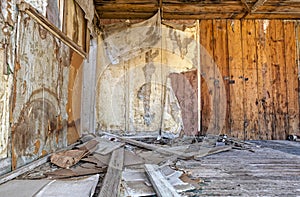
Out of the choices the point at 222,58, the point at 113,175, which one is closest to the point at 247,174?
the point at 113,175

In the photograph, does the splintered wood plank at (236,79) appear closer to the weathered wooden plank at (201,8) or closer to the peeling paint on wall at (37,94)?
the weathered wooden plank at (201,8)

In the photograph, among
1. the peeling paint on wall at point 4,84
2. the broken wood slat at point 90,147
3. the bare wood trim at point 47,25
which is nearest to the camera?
the peeling paint on wall at point 4,84

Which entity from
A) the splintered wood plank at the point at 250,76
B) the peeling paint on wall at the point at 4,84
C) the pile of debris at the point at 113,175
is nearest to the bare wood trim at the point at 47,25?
the peeling paint on wall at the point at 4,84

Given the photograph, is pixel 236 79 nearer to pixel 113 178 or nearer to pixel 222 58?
pixel 222 58

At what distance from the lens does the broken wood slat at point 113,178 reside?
1.21 meters

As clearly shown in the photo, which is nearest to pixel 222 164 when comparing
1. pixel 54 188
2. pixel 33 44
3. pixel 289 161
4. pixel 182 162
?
pixel 182 162

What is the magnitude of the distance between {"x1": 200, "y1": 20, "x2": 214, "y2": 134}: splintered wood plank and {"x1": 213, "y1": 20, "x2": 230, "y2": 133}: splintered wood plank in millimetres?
99

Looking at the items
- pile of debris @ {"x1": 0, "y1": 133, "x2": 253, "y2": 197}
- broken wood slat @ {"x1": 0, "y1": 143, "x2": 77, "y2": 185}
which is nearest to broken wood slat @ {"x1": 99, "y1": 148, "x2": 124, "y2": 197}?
pile of debris @ {"x1": 0, "y1": 133, "x2": 253, "y2": 197}

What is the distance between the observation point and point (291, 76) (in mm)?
4262

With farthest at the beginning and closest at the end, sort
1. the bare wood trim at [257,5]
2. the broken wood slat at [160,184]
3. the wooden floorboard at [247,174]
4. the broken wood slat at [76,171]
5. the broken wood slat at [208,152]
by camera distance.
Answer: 1. the bare wood trim at [257,5]
2. the broken wood slat at [208,152]
3. the broken wood slat at [76,171]
4. the wooden floorboard at [247,174]
5. the broken wood slat at [160,184]

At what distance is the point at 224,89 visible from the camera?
13.9ft

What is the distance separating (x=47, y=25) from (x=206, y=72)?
2999 mm

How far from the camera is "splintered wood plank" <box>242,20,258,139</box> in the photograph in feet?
13.8

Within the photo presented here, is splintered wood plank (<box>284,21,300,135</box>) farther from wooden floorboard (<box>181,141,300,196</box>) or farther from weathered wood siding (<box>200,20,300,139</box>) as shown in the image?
wooden floorboard (<box>181,141,300,196</box>)
